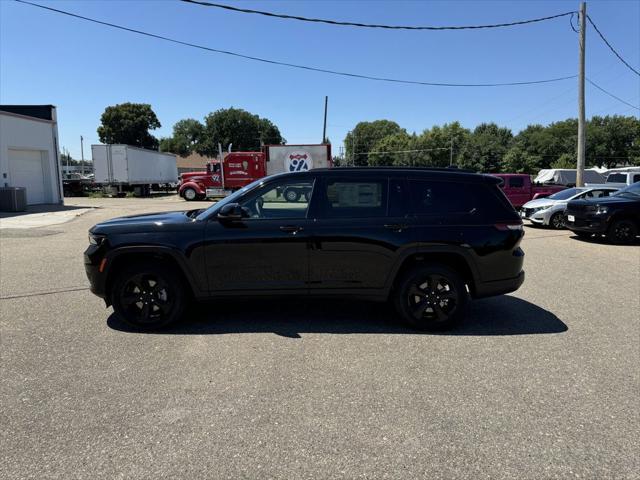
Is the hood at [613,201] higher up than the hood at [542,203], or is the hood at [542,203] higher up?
the hood at [613,201]

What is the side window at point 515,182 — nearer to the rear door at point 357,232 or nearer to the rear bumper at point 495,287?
the rear bumper at point 495,287

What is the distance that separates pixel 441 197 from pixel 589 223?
881 centimetres

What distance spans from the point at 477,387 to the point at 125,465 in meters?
2.65

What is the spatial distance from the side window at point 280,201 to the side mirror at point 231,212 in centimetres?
14

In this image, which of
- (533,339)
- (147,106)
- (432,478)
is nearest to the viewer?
(432,478)

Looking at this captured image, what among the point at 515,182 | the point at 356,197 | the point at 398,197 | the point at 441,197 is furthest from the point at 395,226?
the point at 515,182

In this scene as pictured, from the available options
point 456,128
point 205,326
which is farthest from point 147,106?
point 205,326

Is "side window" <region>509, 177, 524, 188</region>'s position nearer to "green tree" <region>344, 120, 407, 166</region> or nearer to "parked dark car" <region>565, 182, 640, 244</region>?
"parked dark car" <region>565, 182, 640, 244</region>

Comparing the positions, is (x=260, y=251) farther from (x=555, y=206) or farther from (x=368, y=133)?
(x=368, y=133)

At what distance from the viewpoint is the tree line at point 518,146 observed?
7756 cm

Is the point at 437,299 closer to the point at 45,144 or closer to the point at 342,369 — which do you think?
the point at 342,369


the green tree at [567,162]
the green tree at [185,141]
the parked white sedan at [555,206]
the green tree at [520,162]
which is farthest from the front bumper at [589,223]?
the green tree at [185,141]

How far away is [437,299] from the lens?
16.5 feet

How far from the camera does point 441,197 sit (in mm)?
5145
